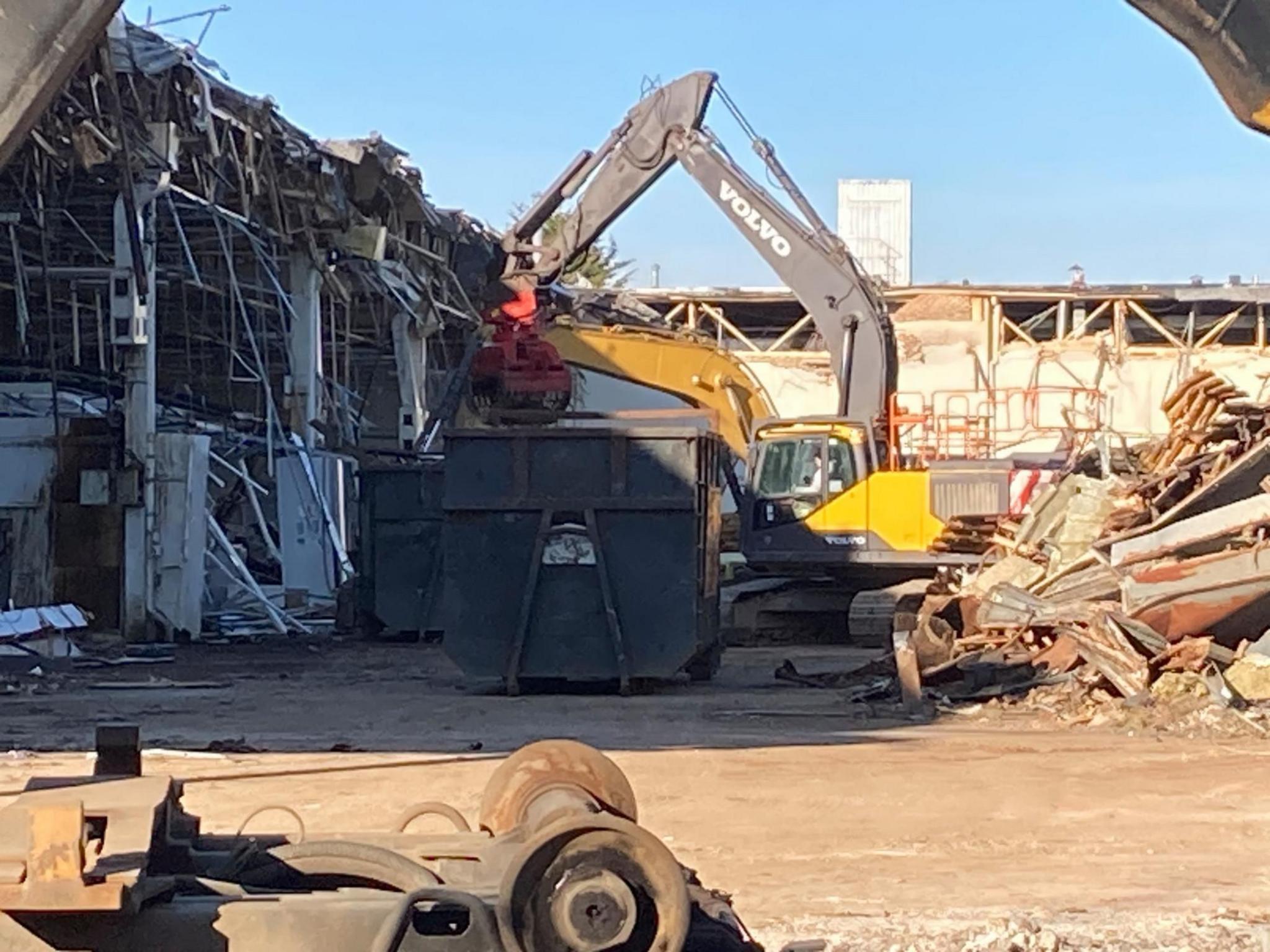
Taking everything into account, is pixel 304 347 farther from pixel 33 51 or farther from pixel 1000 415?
pixel 33 51

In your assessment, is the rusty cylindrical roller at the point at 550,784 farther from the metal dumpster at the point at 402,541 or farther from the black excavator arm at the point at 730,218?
the black excavator arm at the point at 730,218

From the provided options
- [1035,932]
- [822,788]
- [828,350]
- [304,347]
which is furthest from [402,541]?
[1035,932]

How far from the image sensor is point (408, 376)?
95.0 feet

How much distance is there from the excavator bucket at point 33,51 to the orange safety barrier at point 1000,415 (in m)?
28.4

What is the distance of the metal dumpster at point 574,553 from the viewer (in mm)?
15992

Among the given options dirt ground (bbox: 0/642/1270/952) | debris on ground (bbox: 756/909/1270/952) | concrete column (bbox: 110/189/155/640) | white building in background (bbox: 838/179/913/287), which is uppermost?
white building in background (bbox: 838/179/913/287)

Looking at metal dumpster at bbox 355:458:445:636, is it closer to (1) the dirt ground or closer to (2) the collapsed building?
(2) the collapsed building

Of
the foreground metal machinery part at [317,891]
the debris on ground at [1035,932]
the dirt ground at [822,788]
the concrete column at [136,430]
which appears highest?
the concrete column at [136,430]

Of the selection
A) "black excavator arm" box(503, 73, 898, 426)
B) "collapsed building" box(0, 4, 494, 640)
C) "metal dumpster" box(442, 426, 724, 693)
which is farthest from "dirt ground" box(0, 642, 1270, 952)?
"black excavator arm" box(503, 73, 898, 426)

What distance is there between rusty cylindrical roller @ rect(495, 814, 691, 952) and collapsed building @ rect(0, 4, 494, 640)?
12362 millimetres

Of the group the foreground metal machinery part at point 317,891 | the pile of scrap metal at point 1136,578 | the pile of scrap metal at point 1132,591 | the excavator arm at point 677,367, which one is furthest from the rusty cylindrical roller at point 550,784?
the excavator arm at point 677,367

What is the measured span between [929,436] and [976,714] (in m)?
19.3

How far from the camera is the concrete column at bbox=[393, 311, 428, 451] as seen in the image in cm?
2883

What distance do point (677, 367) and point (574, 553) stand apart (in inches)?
464
